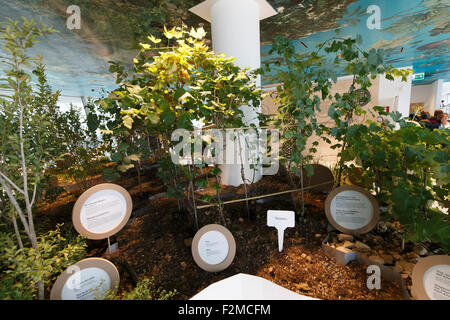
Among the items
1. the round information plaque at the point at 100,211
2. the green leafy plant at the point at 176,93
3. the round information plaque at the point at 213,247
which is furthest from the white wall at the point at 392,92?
the round information plaque at the point at 100,211

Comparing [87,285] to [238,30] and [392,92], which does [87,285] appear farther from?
[392,92]

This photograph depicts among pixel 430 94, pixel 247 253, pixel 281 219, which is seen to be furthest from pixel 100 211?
pixel 430 94

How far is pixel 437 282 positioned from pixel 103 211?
5.03 feet

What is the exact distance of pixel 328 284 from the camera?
1057mm

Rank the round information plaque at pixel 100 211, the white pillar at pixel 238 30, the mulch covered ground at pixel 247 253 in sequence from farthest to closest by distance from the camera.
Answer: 1. the white pillar at pixel 238 30
2. the mulch covered ground at pixel 247 253
3. the round information plaque at pixel 100 211

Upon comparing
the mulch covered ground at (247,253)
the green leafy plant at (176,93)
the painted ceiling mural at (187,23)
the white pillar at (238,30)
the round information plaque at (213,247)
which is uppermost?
the painted ceiling mural at (187,23)

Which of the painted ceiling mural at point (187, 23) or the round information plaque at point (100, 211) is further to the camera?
the painted ceiling mural at point (187, 23)

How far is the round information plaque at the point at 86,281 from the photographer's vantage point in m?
0.78

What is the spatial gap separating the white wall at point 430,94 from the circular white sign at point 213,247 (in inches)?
586

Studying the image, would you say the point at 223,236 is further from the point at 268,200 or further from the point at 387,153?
the point at 387,153

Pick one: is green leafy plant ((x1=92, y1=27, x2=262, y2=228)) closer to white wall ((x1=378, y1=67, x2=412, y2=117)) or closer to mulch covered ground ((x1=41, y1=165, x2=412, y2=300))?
mulch covered ground ((x1=41, y1=165, x2=412, y2=300))

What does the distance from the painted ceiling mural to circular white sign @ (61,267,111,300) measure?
133cm

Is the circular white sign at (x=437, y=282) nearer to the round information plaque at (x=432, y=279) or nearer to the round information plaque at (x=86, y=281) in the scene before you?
the round information plaque at (x=432, y=279)
